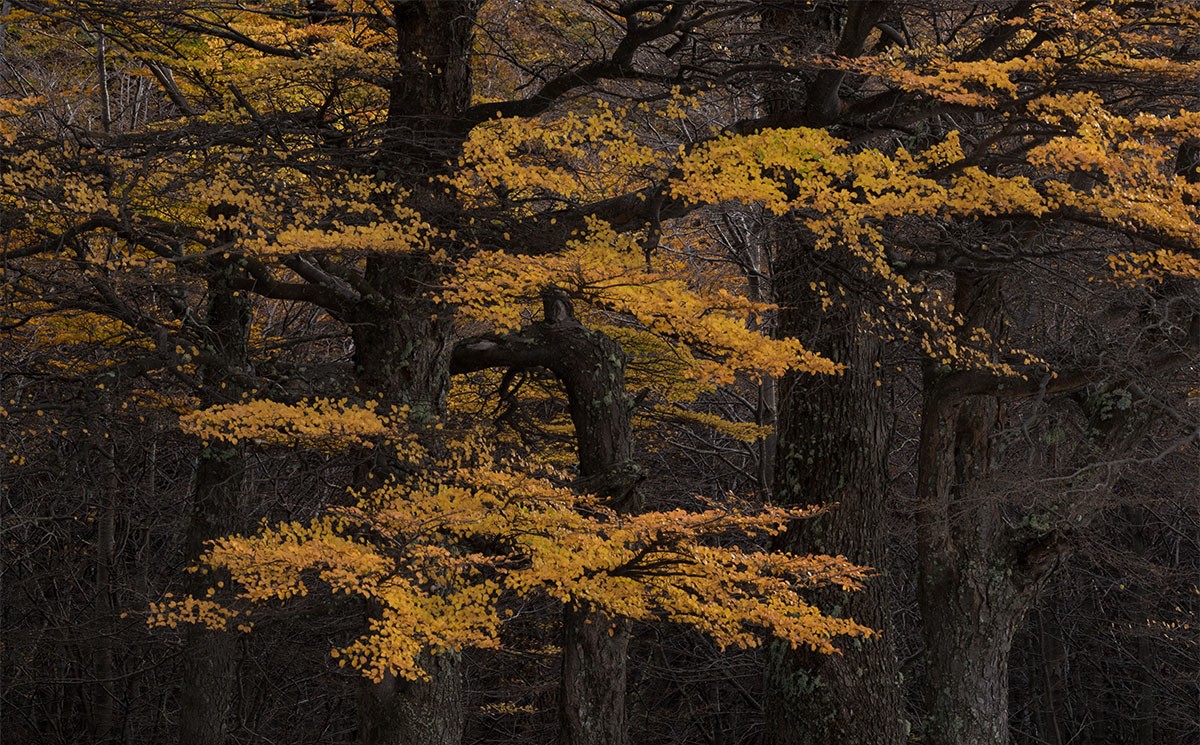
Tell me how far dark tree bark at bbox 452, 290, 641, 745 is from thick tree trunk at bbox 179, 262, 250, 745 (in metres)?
2.04

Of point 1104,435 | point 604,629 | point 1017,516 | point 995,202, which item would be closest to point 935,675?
point 1104,435

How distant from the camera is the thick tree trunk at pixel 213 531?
1034 cm

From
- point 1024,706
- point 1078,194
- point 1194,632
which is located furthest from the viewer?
point 1024,706

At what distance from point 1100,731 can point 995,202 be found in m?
12.9

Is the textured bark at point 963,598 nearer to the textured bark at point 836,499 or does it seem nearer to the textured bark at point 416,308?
the textured bark at point 836,499

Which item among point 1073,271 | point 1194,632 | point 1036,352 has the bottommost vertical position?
point 1194,632

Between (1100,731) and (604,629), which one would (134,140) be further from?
(1100,731)

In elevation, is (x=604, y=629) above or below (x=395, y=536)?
below

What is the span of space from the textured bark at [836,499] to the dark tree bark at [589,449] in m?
1.11

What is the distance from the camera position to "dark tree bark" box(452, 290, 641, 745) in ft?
28.7

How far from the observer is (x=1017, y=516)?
Result: 626 inches

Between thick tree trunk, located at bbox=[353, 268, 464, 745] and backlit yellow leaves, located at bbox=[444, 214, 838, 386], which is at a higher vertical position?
backlit yellow leaves, located at bbox=[444, 214, 838, 386]

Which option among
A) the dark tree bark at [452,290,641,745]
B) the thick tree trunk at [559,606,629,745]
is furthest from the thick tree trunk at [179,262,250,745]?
the thick tree trunk at [559,606,629,745]

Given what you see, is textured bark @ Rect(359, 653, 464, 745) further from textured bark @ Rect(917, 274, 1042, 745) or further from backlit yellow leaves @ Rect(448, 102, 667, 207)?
textured bark @ Rect(917, 274, 1042, 745)
